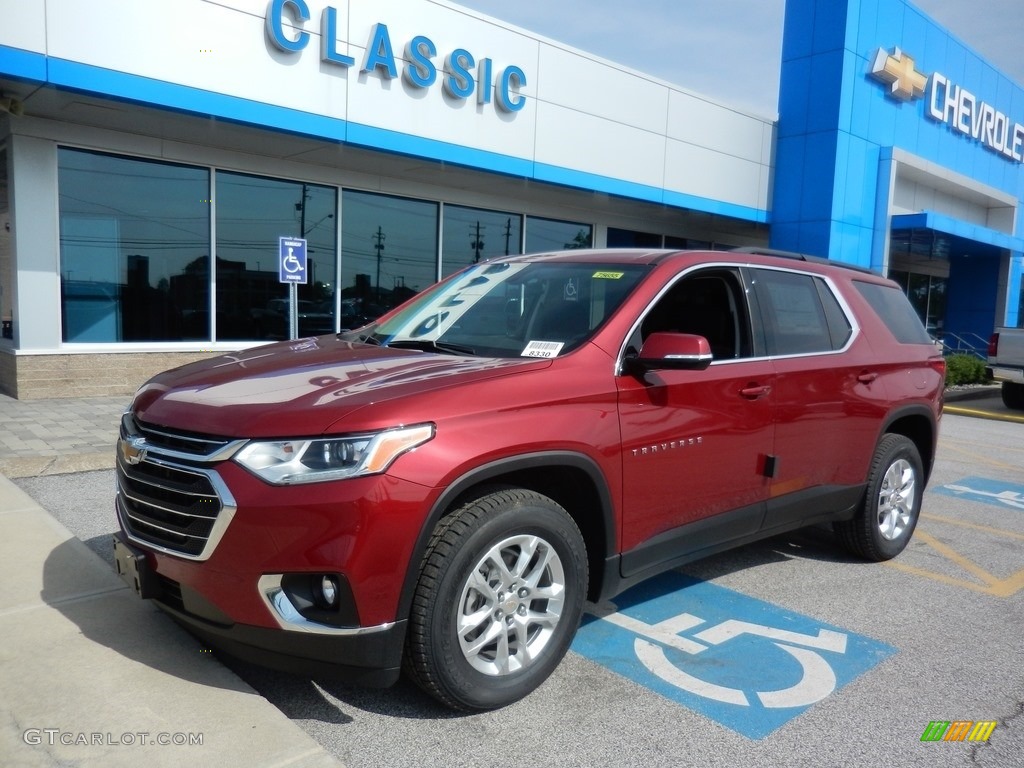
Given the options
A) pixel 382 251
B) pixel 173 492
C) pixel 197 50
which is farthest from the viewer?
pixel 382 251

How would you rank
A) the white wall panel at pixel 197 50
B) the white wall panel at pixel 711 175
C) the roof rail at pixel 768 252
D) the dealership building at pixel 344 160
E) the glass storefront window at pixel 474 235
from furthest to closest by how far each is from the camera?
the white wall panel at pixel 711 175
the glass storefront window at pixel 474 235
the dealership building at pixel 344 160
the white wall panel at pixel 197 50
the roof rail at pixel 768 252

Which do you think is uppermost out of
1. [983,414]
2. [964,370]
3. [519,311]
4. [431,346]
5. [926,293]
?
[926,293]

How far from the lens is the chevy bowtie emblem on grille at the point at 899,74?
61.8ft

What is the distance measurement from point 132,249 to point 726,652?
10.2m

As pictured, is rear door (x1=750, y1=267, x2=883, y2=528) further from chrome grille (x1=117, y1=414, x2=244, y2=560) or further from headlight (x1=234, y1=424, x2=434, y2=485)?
chrome grille (x1=117, y1=414, x2=244, y2=560)

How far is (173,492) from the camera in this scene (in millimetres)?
2861

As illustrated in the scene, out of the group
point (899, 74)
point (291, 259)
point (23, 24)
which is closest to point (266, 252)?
point (291, 259)

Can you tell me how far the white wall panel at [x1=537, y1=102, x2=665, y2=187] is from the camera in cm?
1424

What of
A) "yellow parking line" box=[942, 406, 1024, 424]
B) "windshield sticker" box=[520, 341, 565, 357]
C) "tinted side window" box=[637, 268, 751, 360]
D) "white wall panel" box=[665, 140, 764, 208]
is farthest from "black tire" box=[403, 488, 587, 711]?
"white wall panel" box=[665, 140, 764, 208]

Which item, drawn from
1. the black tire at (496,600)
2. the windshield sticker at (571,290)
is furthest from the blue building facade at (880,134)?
the black tire at (496,600)

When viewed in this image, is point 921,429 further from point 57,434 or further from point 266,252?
point 266,252

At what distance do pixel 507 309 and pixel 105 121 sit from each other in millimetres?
8706

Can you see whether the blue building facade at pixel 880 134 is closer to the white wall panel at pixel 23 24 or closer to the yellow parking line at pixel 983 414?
the yellow parking line at pixel 983 414

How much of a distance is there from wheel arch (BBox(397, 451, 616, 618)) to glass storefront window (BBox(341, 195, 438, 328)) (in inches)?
419
